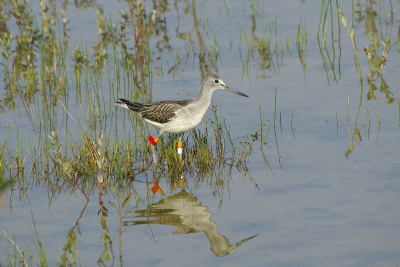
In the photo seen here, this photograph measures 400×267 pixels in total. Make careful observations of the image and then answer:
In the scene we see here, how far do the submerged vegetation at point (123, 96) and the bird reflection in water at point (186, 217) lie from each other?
3.6 inches

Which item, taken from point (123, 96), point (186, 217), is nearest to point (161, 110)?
point (186, 217)

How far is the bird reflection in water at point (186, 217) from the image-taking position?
589 cm

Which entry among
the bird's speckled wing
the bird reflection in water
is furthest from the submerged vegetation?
the bird's speckled wing

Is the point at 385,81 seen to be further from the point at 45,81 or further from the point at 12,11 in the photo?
the point at 12,11

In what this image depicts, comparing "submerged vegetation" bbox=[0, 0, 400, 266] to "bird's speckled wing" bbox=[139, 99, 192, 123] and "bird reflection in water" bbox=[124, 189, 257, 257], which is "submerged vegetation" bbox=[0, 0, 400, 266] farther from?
"bird's speckled wing" bbox=[139, 99, 192, 123]

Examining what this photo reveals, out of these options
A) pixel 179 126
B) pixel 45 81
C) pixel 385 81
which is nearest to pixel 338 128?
pixel 385 81

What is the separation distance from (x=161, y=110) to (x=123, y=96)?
2.27 metres

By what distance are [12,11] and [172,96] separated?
600 cm

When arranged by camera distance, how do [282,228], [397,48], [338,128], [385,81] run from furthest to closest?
[397,48] → [385,81] → [338,128] → [282,228]

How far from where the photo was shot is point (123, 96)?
33.8 ft

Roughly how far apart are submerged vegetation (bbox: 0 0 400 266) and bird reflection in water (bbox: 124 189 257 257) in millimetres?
90

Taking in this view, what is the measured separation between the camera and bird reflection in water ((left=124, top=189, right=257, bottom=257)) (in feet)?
19.3

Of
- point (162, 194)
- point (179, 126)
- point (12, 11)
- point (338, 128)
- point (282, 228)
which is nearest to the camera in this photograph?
point (282, 228)

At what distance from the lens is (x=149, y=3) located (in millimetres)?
13906
